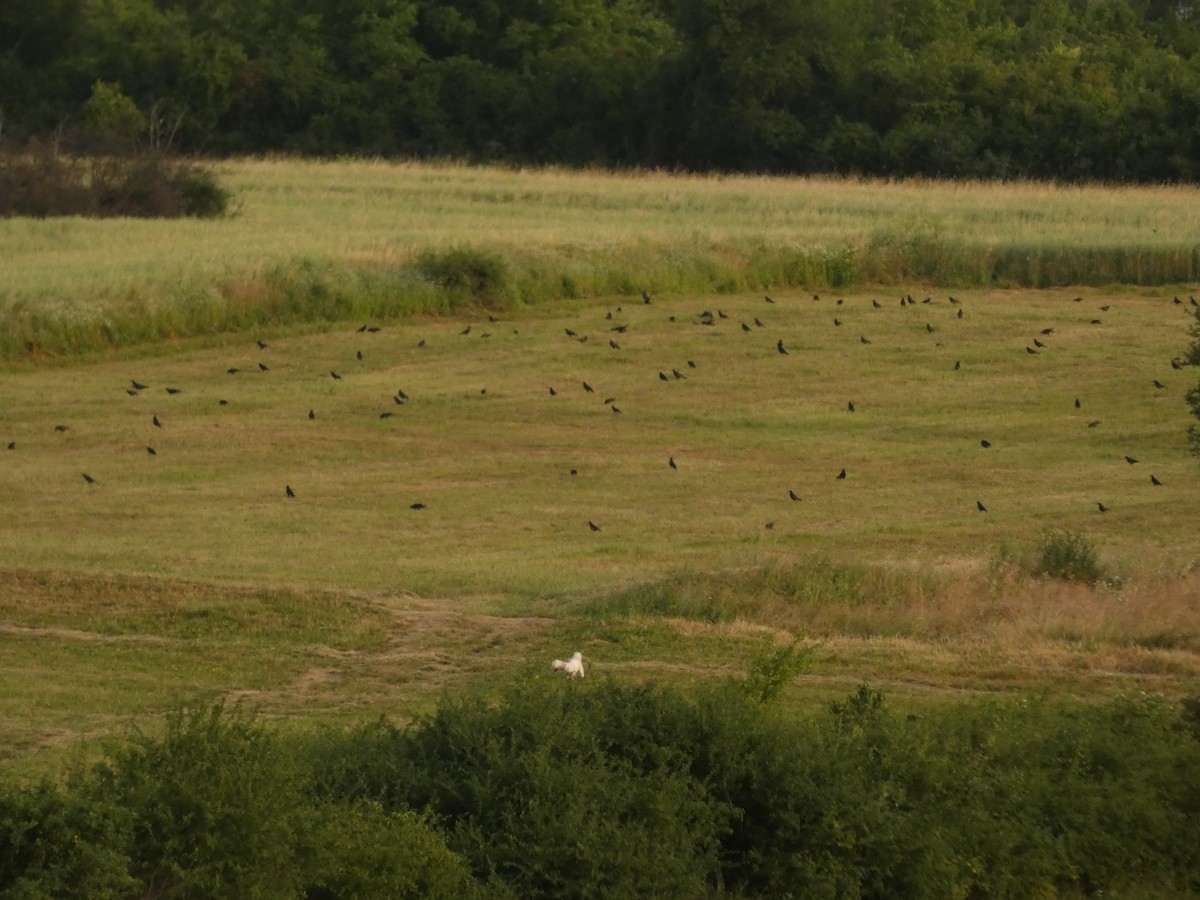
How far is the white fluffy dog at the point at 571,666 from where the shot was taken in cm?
1223

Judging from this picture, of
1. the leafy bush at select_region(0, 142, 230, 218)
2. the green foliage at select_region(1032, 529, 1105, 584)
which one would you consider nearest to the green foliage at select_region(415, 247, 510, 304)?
the leafy bush at select_region(0, 142, 230, 218)

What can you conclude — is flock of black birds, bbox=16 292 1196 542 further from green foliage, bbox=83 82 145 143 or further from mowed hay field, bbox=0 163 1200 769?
green foliage, bbox=83 82 145 143

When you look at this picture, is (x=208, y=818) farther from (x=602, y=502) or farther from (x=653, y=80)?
(x=653, y=80)

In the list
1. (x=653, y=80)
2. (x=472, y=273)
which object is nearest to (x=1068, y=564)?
(x=472, y=273)

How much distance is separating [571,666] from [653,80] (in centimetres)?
5988

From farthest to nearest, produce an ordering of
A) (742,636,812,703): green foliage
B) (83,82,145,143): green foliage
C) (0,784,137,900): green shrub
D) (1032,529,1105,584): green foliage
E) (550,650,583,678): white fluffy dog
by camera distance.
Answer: (83,82,145,143): green foliage
(1032,529,1105,584): green foliage
(550,650,583,678): white fluffy dog
(742,636,812,703): green foliage
(0,784,137,900): green shrub

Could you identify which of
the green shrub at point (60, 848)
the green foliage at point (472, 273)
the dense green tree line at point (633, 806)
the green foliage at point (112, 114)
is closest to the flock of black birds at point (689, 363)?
the green foliage at point (472, 273)

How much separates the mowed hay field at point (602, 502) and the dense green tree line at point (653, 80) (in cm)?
2777

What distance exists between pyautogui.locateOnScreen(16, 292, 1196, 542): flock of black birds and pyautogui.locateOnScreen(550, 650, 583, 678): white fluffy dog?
7.14 meters

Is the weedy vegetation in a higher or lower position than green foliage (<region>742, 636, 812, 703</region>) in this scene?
lower

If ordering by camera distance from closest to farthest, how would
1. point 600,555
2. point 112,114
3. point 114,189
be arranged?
point 600,555
point 114,189
point 112,114

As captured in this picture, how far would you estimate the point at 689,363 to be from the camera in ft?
97.9

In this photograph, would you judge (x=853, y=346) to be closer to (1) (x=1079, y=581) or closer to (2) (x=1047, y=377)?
(2) (x=1047, y=377)

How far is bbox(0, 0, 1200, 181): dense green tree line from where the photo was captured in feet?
210
